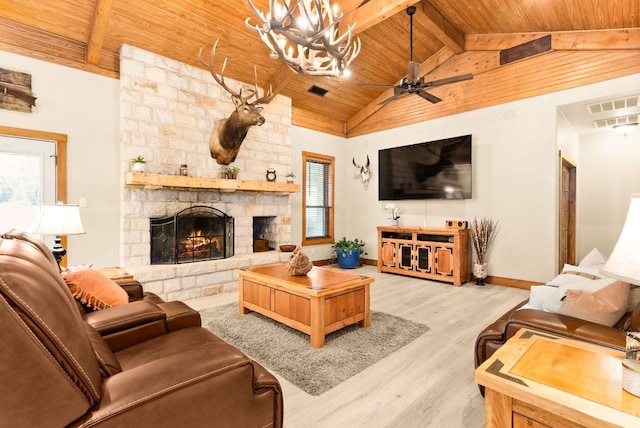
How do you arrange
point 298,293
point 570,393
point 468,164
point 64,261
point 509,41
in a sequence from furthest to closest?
point 468,164, point 509,41, point 64,261, point 298,293, point 570,393

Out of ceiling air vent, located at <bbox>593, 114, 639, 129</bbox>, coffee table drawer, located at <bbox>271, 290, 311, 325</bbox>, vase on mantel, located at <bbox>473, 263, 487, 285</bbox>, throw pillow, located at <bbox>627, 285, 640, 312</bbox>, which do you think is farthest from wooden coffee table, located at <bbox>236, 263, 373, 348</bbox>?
ceiling air vent, located at <bbox>593, 114, 639, 129</bbox>

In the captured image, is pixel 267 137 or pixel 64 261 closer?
pixel 64 261

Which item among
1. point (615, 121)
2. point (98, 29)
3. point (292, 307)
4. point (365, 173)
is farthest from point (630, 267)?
point (615, 121)

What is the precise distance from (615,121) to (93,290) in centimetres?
774

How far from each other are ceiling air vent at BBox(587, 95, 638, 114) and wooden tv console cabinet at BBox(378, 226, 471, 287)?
258 cm

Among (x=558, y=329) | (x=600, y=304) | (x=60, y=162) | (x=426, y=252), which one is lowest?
(x=426, y=252)

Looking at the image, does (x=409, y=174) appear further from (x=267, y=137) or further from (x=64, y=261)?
(x=64, y=261)

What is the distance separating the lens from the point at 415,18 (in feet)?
15.6

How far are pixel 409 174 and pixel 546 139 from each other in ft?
7.23

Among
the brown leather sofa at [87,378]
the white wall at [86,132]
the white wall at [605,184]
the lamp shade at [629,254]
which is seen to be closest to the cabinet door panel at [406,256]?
the white wall at [605,184]

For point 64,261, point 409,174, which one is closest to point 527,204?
point 409,174

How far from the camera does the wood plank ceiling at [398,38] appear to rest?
378 centimetres

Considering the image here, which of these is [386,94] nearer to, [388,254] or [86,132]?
[388,254]

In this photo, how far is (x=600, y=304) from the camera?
1628 mm
